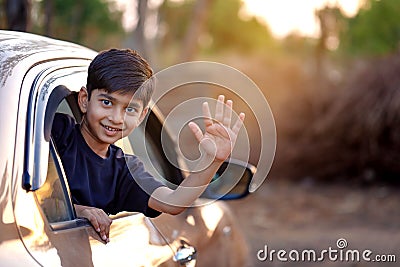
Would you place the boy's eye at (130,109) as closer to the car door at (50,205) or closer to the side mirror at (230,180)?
the car door at (50,205)

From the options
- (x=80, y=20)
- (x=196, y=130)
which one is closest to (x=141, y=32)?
(x=80, y=20)

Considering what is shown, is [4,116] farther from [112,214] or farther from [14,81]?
[112,214]

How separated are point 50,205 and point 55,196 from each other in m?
0.05

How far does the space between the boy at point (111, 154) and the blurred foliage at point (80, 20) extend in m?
5.12

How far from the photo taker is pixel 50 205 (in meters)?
2.68

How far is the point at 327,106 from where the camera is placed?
46.7 ft

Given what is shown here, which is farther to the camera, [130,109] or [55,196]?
[130,109]

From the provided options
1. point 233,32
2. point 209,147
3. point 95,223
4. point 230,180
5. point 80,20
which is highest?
point 233,32

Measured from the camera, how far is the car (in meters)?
2.35

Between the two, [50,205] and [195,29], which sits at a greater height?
[195,29]

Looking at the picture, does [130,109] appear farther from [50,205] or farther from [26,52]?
[50,205]

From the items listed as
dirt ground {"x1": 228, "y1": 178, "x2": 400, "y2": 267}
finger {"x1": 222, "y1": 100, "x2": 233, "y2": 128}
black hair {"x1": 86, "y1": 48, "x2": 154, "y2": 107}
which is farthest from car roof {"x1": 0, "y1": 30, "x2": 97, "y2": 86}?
dirt ground {"x1": 228, "y1": 178, "x2": 400, "y2": 267}

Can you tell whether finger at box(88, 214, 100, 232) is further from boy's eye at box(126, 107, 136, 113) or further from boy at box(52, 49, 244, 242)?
boy's eye at box(126, 107, 136, 113)

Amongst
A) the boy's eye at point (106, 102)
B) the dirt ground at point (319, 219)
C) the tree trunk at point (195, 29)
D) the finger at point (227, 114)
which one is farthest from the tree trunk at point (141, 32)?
the finger at point (227, 114)
